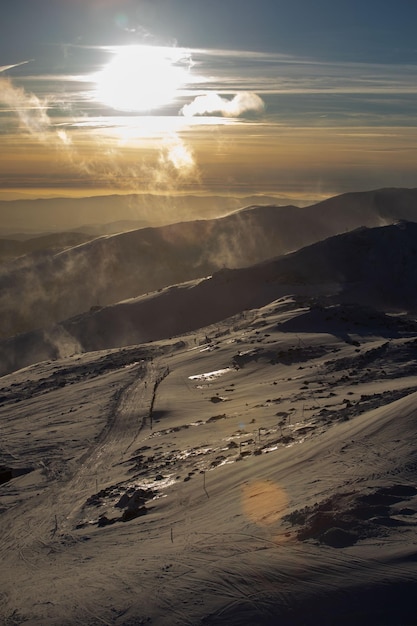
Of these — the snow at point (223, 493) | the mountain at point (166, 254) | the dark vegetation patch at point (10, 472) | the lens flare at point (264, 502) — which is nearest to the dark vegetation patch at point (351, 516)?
the snow at point (223, 493)

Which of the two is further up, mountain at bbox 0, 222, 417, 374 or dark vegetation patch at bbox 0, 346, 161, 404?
mountain at bbox 0, 222, 417, 374

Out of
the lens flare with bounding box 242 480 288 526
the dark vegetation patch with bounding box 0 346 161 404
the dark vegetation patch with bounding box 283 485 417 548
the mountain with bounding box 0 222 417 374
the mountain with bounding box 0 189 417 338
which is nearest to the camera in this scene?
the dark vegetation patch with bounding box 283 485 417 548

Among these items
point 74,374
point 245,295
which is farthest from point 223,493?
point 245,295

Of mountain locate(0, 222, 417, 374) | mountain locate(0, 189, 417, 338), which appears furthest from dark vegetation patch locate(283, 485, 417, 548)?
mountain locate(0, 189, 417, 338)

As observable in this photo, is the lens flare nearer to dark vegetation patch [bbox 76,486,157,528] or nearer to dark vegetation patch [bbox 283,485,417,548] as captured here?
dark vegetation patch [bbox 283,485,417,548]

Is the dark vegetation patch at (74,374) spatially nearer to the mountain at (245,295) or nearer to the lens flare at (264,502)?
the mountain at (245,295)

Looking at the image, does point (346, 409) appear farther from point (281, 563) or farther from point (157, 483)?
point (281, 563)
